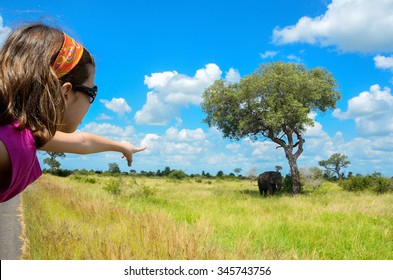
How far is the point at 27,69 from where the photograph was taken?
177 centimetres

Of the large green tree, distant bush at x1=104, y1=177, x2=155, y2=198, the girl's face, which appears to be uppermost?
the large green tree

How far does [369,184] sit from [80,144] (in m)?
30.7

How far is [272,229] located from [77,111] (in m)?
8.27

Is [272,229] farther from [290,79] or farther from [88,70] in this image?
[290,79]

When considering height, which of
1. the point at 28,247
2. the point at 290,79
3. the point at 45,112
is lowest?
the point at 28,247

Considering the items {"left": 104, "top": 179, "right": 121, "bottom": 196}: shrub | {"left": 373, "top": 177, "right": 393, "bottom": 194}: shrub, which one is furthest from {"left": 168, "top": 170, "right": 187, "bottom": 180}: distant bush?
{"left": 104, "top": 179, "right": 121, "bottom": 196}: shrub

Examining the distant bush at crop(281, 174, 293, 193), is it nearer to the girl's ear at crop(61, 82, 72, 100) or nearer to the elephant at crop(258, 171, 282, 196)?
the elephant at crop(258, 171, 282, 196)

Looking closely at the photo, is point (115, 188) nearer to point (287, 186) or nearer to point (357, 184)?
point (287, 186)

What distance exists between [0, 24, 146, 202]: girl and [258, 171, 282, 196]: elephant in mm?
27178

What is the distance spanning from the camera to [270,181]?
28.5 meters

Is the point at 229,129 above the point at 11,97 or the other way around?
above

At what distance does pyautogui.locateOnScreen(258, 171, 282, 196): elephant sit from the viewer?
28516mm

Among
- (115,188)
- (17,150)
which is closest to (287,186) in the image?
(115,188)

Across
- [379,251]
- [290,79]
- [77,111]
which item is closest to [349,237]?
[379,251]
